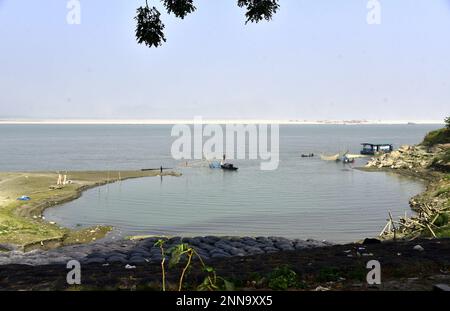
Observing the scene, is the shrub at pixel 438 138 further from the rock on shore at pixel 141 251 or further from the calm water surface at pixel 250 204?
the rock on shore at pixel 141 251

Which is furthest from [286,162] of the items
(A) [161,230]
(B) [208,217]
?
(A) [161,230]

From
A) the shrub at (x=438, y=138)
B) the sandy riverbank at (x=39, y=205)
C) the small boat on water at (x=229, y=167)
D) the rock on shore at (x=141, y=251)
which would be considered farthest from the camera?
the shrub at (x=438, y=138)

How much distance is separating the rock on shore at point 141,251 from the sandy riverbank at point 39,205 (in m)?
5.36

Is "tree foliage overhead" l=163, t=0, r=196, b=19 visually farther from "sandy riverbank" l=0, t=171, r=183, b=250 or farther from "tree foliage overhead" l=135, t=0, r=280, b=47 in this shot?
"sandy riverbank" l=0, t=171, r=183, b=250

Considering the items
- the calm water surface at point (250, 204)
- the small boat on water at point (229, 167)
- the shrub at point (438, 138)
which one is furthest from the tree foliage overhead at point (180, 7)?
the shrub at point (438, 138)

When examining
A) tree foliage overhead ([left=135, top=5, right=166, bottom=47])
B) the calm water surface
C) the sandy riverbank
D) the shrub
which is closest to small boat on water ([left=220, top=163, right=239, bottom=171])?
the calm water surface

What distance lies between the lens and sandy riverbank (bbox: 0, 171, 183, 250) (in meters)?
27.6

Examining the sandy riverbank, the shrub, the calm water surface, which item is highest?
the shrub

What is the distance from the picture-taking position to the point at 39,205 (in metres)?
41.0

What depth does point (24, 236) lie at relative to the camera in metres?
27.2

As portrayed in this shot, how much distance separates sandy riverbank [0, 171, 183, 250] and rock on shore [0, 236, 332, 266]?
211 inches

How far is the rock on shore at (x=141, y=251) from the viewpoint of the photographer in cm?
1792

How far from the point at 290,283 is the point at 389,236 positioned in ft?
57.6
